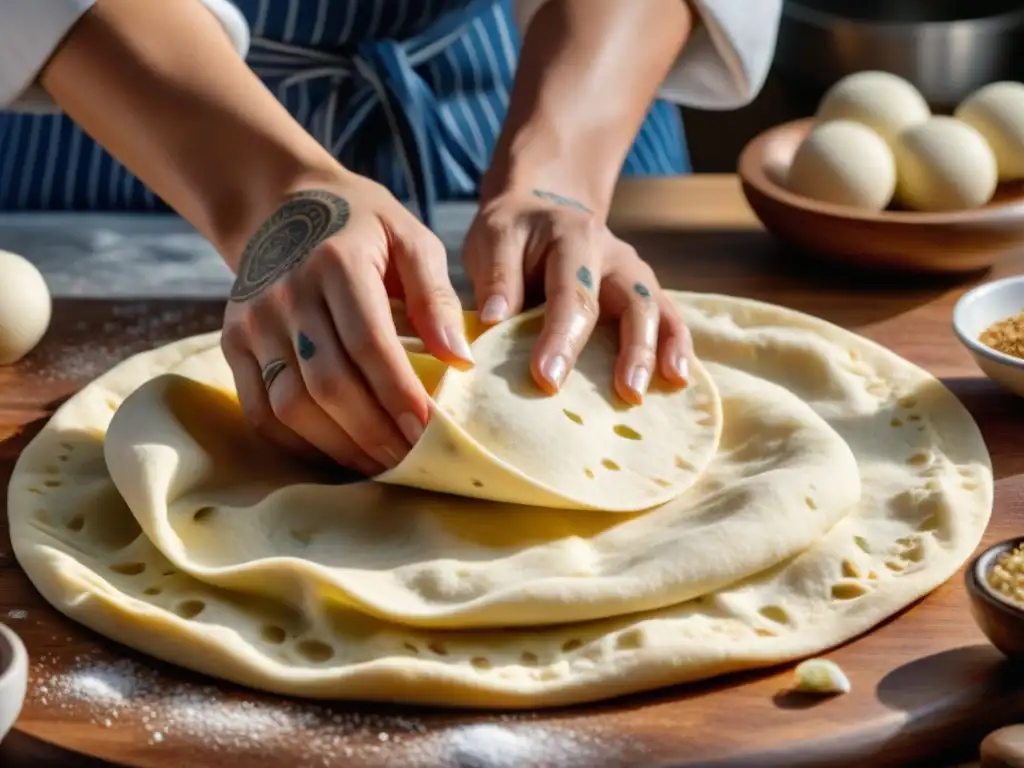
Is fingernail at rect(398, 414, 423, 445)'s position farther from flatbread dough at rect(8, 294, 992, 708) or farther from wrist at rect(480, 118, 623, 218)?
wrist at rect(480, 118, 623, 218)

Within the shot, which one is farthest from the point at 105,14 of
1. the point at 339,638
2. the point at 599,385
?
the point at 339,638

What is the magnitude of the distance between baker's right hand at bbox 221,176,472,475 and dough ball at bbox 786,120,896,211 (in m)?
0.63

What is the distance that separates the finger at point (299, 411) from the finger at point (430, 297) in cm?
11

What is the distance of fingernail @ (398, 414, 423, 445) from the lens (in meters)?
1.16

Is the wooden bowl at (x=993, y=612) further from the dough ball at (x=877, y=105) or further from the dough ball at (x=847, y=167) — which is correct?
the dough ball at (x=877, y=105)

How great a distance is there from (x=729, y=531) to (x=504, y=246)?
0.44 m

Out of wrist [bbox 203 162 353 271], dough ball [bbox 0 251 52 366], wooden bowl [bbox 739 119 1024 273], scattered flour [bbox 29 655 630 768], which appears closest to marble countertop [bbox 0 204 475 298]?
dough ball [bbox 0 251 52 366]

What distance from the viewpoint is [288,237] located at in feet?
4.27

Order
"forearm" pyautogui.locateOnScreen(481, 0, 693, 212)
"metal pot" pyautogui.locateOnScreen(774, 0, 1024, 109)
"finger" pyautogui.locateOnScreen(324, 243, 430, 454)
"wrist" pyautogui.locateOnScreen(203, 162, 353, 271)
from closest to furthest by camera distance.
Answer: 1. "finger" pyautogui.locateOnScreen(324, 243, 430, 454)
2. "wrist" pyautogui.locateOnScreen(203, 162, 353, 271)
3. "forearm" pyautogui.locateOnScreen(481, 0, 693, 212)
4. "metal pot" pyautogui.locateOnScreen(774, 0, 1024, 109)

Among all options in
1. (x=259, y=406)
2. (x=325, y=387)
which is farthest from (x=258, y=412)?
(x=325, y=387)

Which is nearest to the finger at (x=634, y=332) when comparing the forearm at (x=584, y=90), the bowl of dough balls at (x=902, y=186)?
the forearm at (x=584, y=90)

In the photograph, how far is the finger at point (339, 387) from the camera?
1172 millimetres

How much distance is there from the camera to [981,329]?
149 cm

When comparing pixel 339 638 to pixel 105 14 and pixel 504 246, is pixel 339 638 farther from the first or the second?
pixel 105 14
